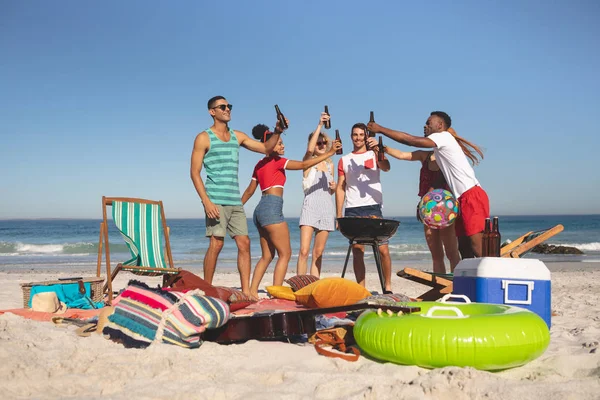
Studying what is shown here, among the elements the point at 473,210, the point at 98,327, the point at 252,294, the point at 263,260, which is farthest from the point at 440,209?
the point at 98,327

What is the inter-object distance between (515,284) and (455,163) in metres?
1.36

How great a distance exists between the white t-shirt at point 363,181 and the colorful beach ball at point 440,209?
116 cm

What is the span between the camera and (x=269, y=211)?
19.2 ft

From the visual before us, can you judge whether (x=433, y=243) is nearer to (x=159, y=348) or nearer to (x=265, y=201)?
(x=265, y=201)

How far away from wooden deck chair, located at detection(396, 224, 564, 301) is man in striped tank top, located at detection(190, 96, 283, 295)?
1.74m

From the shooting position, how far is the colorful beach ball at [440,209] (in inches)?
196

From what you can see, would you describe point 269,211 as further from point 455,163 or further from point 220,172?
point 455,163

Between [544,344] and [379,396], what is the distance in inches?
48.0

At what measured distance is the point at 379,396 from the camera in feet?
8.58

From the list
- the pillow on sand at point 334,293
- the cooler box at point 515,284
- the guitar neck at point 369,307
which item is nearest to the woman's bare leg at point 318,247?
the pillow on sand at point 334,293

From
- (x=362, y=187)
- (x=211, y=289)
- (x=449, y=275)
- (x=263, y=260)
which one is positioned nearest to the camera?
(x=211, y=289)

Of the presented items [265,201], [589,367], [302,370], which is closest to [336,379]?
[302,370]

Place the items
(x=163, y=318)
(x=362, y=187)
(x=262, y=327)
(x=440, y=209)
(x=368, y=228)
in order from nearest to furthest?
1. (x=163, y=318)
2. (x=262, y=327)
3. (x=440, y=209)
4. (x=368, y=228)
5. (x=362, y=187)

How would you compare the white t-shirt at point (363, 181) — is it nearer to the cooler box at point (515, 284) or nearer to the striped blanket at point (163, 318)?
the cooler box at point (515, 284)
